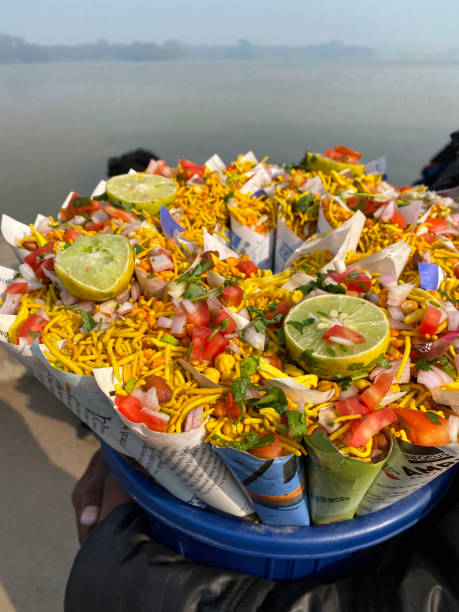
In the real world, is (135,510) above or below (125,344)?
below

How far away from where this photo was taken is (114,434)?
1533 millimetres

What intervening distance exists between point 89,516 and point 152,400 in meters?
1.19

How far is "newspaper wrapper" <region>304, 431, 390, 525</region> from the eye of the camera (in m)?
1.25

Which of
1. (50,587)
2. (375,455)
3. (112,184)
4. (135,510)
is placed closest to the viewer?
(375,455)

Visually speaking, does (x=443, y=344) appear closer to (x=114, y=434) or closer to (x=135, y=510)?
(x=114, y=434)

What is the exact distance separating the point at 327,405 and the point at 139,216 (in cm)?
148

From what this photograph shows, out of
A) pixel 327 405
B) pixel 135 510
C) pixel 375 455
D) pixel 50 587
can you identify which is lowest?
pixel 50 587

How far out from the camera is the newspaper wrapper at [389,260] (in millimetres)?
1811

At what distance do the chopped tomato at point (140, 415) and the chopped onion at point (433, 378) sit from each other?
850mm

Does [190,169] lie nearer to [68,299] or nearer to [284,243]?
[284,243]

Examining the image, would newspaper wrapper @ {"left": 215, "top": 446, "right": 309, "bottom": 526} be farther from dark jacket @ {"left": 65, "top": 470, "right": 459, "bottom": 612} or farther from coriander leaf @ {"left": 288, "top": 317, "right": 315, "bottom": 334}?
coriander leaf @ {"left": 288, "top": 317, "right": 315, "bottom": 334}

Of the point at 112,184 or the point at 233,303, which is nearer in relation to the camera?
the point at 233,303

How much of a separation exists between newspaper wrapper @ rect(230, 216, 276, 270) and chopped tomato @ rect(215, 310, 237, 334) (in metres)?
0.95

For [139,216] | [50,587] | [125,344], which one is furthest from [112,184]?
[50,587]
